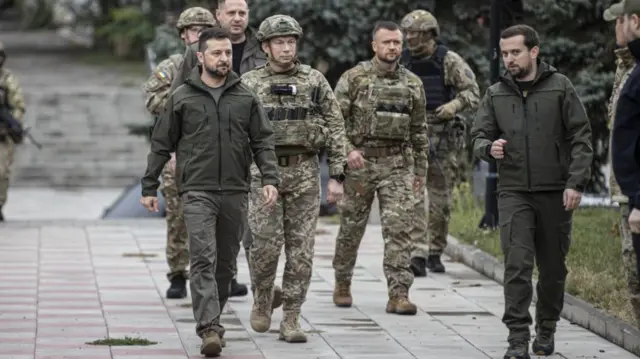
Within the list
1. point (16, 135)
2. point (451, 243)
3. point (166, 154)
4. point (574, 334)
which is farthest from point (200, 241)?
point (16, 135)

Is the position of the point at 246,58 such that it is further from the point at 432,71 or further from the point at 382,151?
the point at 432,71

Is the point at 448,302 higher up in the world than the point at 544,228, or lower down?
lower down

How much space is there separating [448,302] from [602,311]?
1682 mm

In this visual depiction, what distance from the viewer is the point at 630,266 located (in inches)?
386

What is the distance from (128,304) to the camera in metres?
11.7

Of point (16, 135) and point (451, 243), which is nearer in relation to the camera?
point (451, 243)

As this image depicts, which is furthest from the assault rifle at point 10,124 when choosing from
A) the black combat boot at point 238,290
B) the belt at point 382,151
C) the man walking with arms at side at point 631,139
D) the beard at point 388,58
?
the man walking with arms at side at point 631,139

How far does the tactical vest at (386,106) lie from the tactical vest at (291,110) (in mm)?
1197

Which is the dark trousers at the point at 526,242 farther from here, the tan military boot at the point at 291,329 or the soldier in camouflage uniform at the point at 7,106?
the soldier in camouflage uniform at the point at 7,106

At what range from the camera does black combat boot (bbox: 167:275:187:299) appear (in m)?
12.0

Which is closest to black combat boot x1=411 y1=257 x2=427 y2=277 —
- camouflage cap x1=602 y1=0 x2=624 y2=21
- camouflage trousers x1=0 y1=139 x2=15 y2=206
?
camouflage cap x1=602 y1=0 x2=624 y2=21

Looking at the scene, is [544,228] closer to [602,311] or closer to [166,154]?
→ [602,311]

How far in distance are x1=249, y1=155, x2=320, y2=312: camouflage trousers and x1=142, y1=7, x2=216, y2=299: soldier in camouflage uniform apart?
1540 millimetres

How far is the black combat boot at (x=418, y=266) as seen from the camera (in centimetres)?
1342
